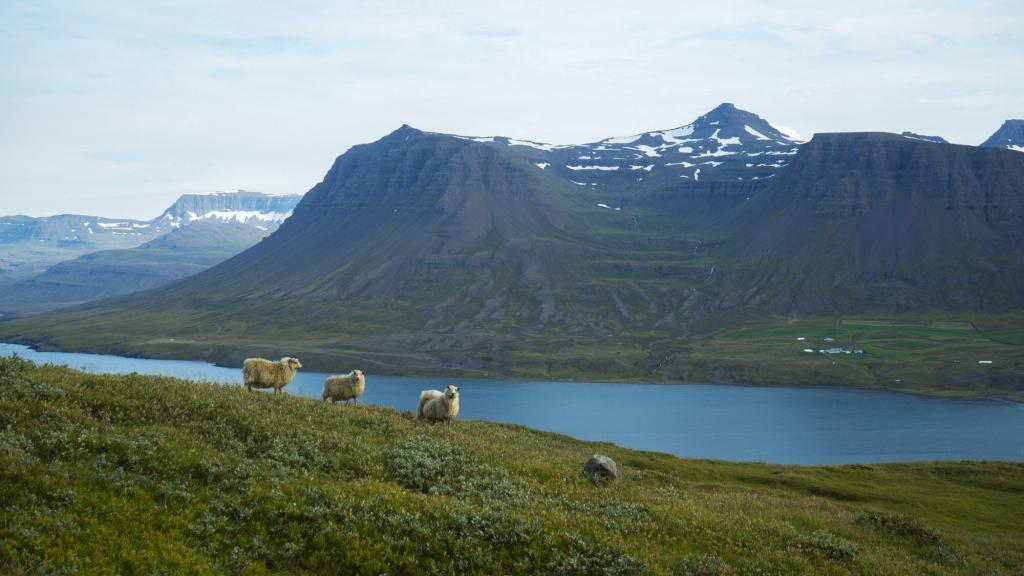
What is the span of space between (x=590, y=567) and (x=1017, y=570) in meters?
15.9

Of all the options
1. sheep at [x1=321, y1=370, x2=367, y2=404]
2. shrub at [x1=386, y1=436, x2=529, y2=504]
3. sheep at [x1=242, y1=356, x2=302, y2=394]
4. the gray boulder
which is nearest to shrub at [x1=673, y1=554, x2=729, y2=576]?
shrub at [x1=386, y1=436, x2=529, y2=504]

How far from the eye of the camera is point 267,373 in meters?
37.1

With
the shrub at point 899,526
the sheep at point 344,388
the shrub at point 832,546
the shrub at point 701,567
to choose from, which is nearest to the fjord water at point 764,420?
the sheep at point 344,388

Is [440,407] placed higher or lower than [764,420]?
higher

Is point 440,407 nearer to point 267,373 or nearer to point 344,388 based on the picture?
point 344,388

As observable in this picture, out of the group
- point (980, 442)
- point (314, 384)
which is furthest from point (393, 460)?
point (314, 384)

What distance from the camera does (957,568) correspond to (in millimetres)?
23688

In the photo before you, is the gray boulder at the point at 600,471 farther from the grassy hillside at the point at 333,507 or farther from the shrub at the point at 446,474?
the shrub at the point at 446,474

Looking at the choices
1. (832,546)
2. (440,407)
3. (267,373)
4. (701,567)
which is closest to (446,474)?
(701,567)

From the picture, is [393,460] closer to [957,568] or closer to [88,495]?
[88,495]

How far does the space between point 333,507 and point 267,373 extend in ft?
63.0

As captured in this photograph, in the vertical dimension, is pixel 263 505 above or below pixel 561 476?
above

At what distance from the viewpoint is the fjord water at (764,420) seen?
124 m

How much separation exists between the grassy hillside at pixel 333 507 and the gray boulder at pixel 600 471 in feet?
2.45
